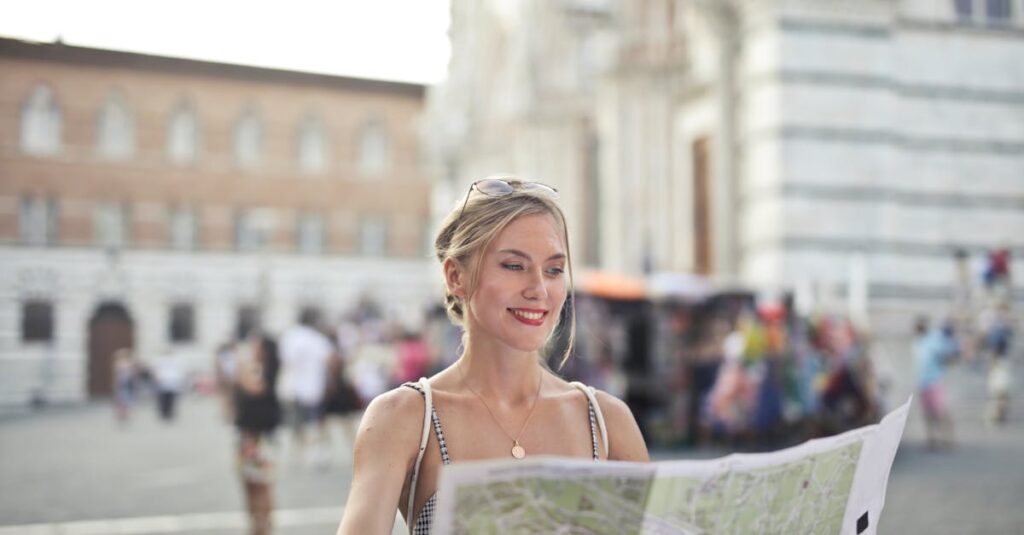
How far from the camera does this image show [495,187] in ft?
6.86

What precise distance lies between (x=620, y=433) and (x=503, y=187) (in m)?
0.58

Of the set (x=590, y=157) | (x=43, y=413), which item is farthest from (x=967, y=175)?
(x=43, y=413)

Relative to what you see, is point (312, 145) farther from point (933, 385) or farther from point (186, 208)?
point (933, 385)

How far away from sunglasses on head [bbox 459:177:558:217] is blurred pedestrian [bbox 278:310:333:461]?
1270 centimetres

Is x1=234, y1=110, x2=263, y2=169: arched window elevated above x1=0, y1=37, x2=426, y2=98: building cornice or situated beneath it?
situated beneath

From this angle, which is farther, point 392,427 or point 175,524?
point 175,524

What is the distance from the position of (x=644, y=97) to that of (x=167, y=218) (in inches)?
1220

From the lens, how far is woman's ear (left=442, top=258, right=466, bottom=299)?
6.95 feet

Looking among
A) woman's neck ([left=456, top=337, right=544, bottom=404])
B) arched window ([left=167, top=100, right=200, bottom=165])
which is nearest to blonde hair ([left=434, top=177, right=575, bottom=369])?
woman's neck ([left=456, top=337, right=544, bottom=404])

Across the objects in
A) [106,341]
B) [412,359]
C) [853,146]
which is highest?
[853,146]

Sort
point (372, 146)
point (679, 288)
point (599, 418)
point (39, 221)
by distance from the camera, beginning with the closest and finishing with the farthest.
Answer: point (599, 418) → point (679, 288) → point (39, 221) → point (372, 146)

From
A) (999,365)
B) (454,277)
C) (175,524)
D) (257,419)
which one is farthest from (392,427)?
(999,365)

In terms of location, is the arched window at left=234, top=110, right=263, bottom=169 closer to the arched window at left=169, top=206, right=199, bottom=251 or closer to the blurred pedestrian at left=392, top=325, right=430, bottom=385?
the arched window at left=169, top=206, right=199, bottom=251

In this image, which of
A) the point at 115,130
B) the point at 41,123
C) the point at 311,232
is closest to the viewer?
the point at 41,123
